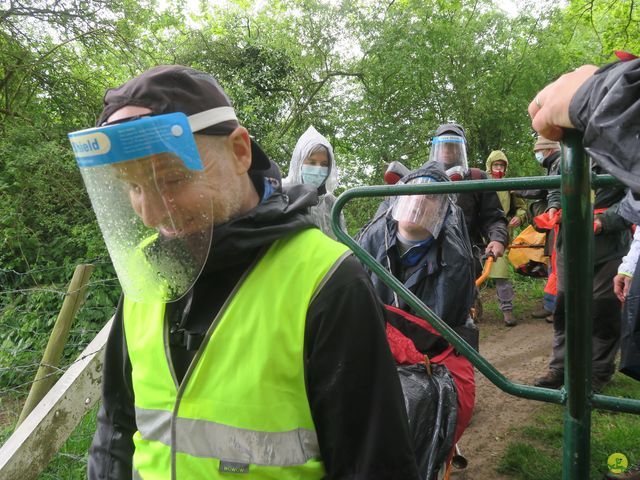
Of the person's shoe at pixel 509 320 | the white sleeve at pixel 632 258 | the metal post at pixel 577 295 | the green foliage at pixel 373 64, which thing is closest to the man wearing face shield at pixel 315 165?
the white sleeve at pixel 632 258

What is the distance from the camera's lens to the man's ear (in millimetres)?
1301

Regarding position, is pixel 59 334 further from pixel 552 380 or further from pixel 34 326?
pixel 552 380

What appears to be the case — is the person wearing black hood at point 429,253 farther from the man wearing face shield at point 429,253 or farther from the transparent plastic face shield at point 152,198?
the transparent plastic face shield at point 152,198

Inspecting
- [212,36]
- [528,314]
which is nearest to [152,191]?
[528,314]

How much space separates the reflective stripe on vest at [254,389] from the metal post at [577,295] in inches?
20.8

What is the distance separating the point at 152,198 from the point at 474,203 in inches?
156

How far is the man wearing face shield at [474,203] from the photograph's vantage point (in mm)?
4652

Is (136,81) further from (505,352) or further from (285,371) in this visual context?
(505,352)

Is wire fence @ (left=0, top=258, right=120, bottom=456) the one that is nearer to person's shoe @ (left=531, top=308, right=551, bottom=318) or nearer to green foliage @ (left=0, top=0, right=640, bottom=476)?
green foliage @ (left=0, top=0, right=640, bottom=476)

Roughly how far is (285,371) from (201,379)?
0.21 m

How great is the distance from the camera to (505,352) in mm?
5316

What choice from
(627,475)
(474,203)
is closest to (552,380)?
(627,475)

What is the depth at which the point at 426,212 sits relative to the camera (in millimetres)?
2779

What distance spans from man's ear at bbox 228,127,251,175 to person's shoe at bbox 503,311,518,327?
5.63m
